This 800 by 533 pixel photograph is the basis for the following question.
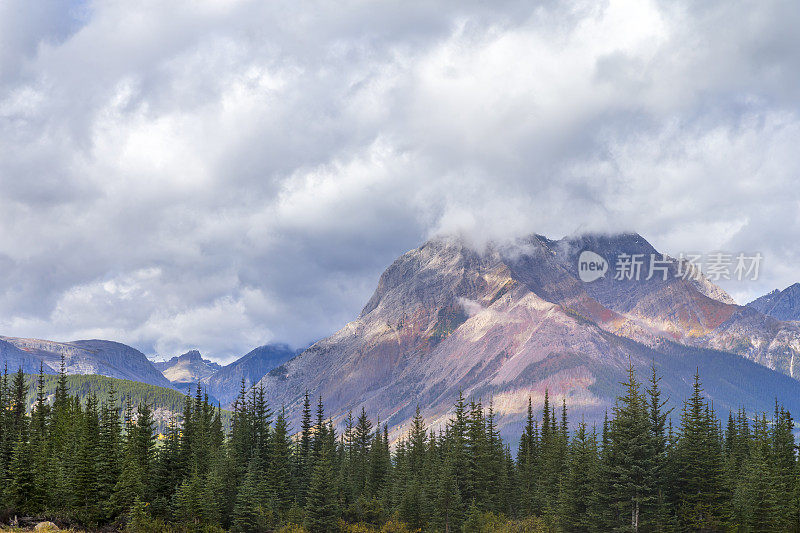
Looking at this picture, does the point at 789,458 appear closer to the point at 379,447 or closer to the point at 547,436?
the point at 547,436

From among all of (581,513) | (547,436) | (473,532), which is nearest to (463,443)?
(473,532)

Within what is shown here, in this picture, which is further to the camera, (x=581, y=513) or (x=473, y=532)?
(x=473, y=532)

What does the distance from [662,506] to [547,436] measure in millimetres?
54068

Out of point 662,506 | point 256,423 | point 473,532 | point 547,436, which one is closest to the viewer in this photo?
point 662,506

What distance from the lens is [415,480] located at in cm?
10650

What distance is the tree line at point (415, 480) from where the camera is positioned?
7781cm

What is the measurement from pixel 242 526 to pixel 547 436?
61625 mm

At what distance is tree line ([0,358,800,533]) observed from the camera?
77812 mm

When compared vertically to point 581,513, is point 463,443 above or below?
above

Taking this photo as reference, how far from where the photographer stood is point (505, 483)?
116 meters

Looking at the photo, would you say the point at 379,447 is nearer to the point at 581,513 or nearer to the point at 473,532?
the point at 473,532

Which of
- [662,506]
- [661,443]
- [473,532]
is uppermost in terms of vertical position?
[661,443]

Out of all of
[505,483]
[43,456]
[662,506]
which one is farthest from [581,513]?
[43,456]

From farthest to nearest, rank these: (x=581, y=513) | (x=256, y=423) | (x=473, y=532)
→ (x=256, y=423)
(x=473, y=532)
(x=581, y=513)
